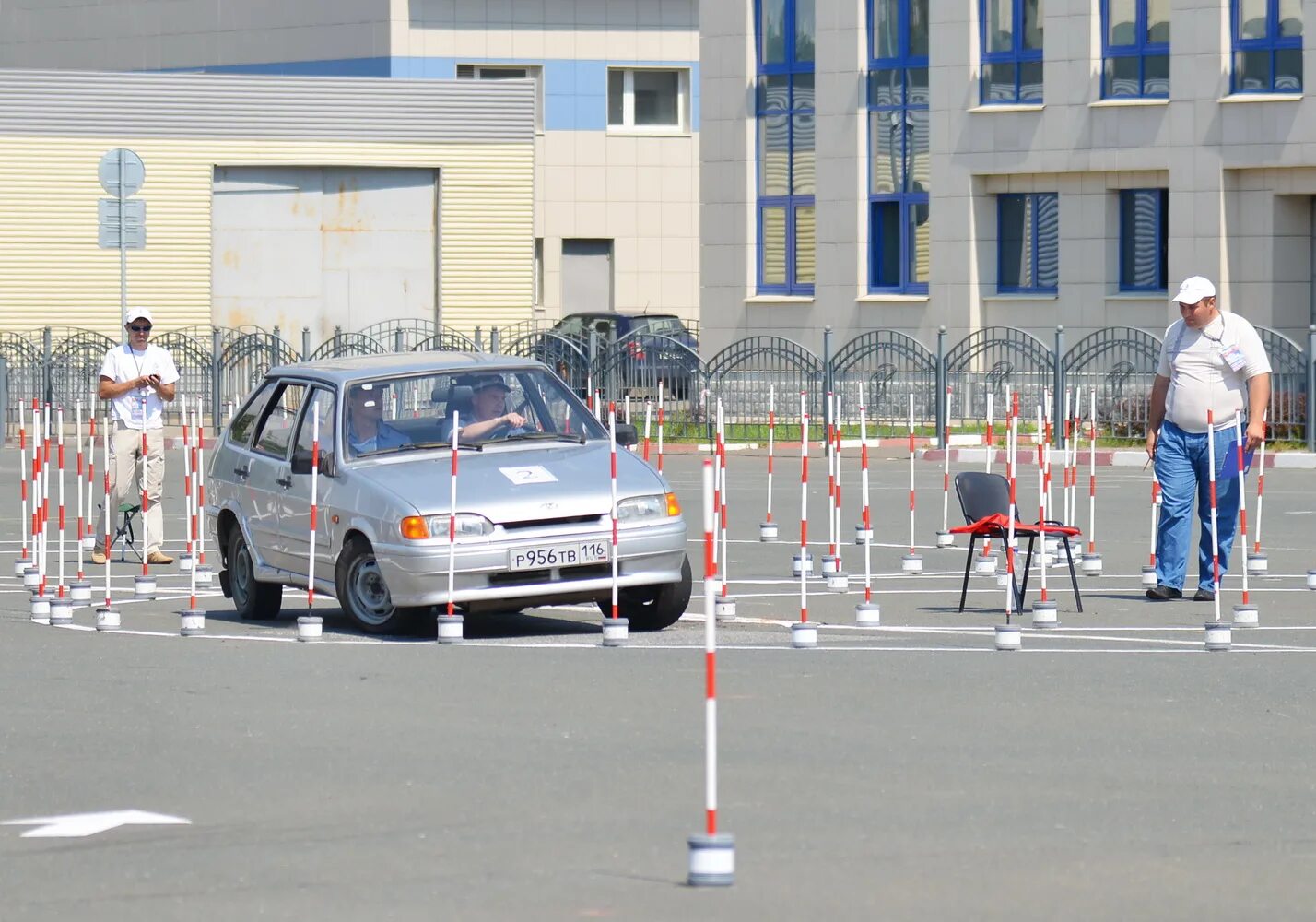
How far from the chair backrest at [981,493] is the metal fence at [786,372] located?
16.7 metres

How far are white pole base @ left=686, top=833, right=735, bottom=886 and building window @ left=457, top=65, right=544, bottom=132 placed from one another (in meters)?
51.7

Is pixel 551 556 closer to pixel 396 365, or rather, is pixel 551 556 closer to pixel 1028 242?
pixel 396 365

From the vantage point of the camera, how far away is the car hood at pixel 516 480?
13.4 metres

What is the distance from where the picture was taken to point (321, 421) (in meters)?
14.6

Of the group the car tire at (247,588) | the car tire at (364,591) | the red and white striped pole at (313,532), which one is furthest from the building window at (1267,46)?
the car tire at (364,591)

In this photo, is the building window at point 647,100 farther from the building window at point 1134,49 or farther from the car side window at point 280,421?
the car side window at point 280,421

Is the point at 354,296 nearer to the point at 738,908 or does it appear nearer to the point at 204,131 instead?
the point at 204,131

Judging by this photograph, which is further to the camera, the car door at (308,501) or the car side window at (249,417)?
the car side window at (249,417)

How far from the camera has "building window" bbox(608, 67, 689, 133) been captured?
5938cm

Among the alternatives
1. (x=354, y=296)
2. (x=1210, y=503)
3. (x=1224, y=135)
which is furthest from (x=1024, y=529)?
(x=354, y=296)

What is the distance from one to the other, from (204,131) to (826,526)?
2543 cm

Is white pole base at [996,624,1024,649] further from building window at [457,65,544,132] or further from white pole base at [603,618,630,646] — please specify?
building window at [457,65,544,132]

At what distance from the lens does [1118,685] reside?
37.2 feet

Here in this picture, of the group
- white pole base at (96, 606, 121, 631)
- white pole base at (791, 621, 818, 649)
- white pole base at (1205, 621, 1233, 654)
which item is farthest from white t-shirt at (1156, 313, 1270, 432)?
white pole base at (96, 606, 121, 631)
